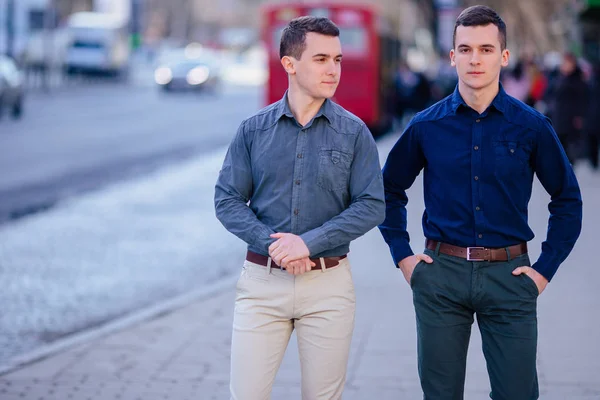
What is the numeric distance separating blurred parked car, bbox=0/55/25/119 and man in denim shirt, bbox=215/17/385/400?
2708 centimetres

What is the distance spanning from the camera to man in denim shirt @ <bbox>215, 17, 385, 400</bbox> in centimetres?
395

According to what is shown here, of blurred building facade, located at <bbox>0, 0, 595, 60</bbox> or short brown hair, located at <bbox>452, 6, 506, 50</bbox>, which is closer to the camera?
short brown hair, located at <bbox>452, 6, 506, 50</bbox>

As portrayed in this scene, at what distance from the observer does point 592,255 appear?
9.78 meters

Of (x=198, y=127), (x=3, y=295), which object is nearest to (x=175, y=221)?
(x=3, y=295)

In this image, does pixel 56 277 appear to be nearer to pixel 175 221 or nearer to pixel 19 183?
pixel 175 221

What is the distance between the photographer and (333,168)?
13.1 feet

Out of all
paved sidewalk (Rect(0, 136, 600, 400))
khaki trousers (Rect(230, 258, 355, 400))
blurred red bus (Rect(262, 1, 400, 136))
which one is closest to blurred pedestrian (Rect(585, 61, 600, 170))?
blurred red bus (Rect(262, 1, 400, 136))

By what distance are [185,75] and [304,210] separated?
146 feet

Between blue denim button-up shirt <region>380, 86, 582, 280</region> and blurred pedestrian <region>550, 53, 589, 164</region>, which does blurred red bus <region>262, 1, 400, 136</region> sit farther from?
blue denim button-up shirt <region>380, 86, 582, 280</region>

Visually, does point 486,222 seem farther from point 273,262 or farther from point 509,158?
point 273,262

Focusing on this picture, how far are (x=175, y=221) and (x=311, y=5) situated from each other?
43.0 ft

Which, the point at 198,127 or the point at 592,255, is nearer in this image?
the point at 592,255

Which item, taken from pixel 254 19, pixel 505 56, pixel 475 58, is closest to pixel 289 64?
pixel 475 58

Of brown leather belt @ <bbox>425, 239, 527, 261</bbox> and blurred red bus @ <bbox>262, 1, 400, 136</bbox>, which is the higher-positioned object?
brown leather belt @ <bbox>425, 239, 527, 261</bbox>
